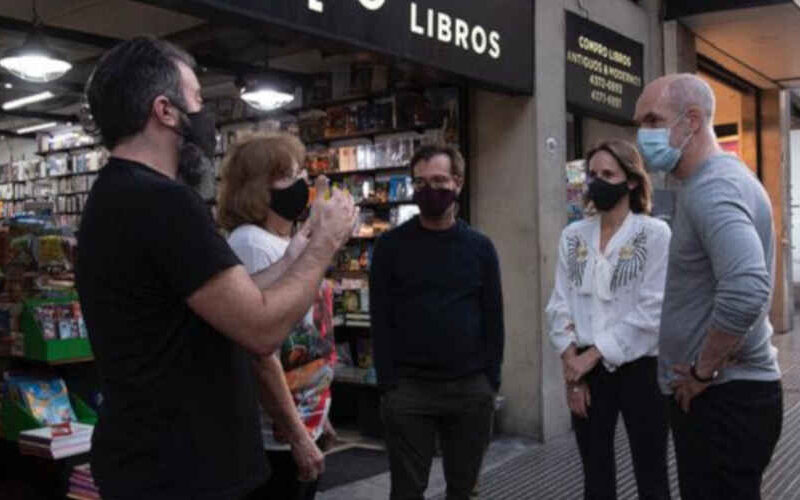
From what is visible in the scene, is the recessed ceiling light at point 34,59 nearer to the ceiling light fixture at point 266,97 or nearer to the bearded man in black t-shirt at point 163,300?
the ceiling light fixture at point 266,97

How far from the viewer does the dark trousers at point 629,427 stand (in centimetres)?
297

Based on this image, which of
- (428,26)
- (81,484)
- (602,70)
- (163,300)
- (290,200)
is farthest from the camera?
(602,70)

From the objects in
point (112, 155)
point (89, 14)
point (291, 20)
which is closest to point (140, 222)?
point (112, 155)

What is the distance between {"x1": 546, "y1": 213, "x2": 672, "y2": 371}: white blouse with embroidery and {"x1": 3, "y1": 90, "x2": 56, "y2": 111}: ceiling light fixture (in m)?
9.09

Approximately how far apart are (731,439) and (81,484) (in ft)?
9.60

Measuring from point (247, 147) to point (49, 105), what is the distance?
34.7 ft

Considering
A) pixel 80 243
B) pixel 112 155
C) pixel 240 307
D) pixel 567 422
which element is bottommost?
pixel 567 422

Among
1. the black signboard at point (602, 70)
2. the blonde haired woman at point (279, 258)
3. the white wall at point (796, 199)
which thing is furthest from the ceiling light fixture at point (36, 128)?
the white wall at point (796, 199)

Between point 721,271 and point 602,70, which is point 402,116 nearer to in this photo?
point 602,70

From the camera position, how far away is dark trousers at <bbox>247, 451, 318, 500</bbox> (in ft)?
7.47

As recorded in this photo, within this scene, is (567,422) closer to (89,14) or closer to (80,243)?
(80,243)

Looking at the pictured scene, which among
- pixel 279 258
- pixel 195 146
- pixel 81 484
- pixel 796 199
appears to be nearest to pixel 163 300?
pixel 195 146

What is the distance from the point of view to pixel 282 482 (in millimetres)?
2287

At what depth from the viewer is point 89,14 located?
7.53m
